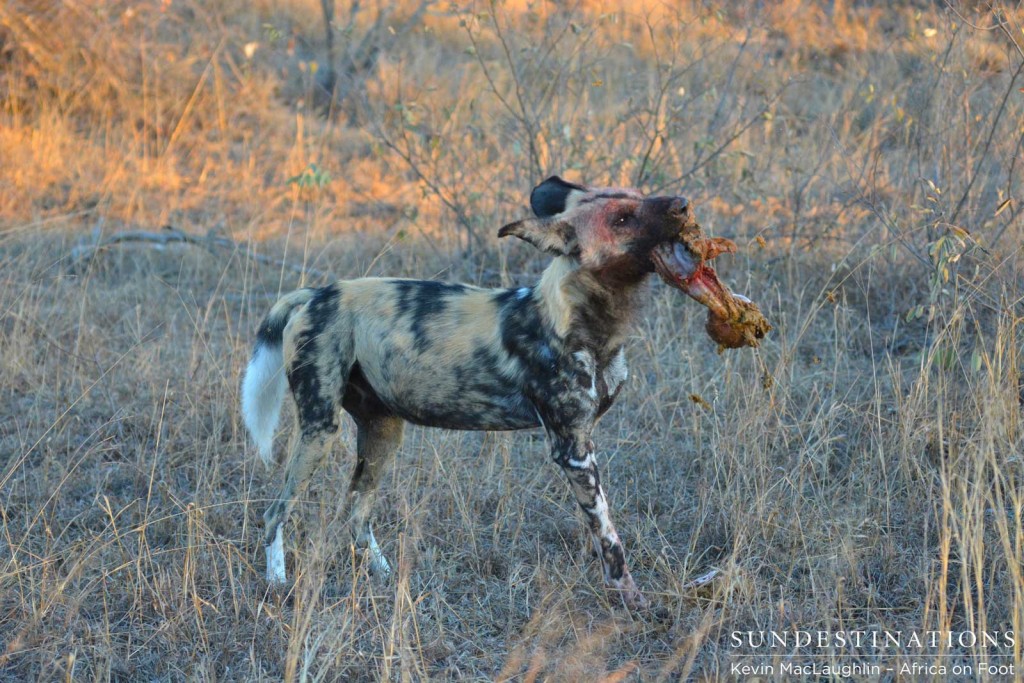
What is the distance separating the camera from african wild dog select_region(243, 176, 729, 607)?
3.05 metres

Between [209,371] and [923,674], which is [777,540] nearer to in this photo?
[923,674]

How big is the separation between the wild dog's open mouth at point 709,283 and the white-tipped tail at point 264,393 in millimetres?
1324

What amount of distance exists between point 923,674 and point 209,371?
3.14m

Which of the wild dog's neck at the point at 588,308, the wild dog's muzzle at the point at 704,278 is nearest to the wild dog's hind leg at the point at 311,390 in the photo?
the wild dog's neck at the point at 588,308

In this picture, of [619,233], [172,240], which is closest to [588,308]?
[619,233]

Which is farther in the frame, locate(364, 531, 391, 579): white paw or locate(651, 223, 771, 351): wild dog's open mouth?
locate(364, 531, 391, 579): white paw

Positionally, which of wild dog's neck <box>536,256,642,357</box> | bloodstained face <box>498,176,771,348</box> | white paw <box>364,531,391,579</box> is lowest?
white paw <box>364,531,391,579</box>

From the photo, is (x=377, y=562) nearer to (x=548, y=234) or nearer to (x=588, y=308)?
(x=588, y=308)

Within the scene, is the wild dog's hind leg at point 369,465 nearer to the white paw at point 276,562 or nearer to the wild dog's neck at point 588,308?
the white paw at point 276,562

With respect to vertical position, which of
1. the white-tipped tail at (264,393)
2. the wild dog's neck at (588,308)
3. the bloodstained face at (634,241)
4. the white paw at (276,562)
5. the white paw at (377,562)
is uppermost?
the bloodstained face at (634,241)

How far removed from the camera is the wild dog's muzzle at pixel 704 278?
2986mm

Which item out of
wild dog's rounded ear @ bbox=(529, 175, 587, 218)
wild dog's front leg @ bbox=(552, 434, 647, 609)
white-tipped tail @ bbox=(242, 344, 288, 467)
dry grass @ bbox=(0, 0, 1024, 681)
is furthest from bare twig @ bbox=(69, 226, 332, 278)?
wild dog's front leg @ bbox=(552, 434, 647, 609)

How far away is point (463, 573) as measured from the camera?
3479 millimetres

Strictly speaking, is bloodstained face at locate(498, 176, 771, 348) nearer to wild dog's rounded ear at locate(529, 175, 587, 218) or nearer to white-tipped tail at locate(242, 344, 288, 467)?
wild dog's rounded ear at locate(529, 175, 587, 218)
